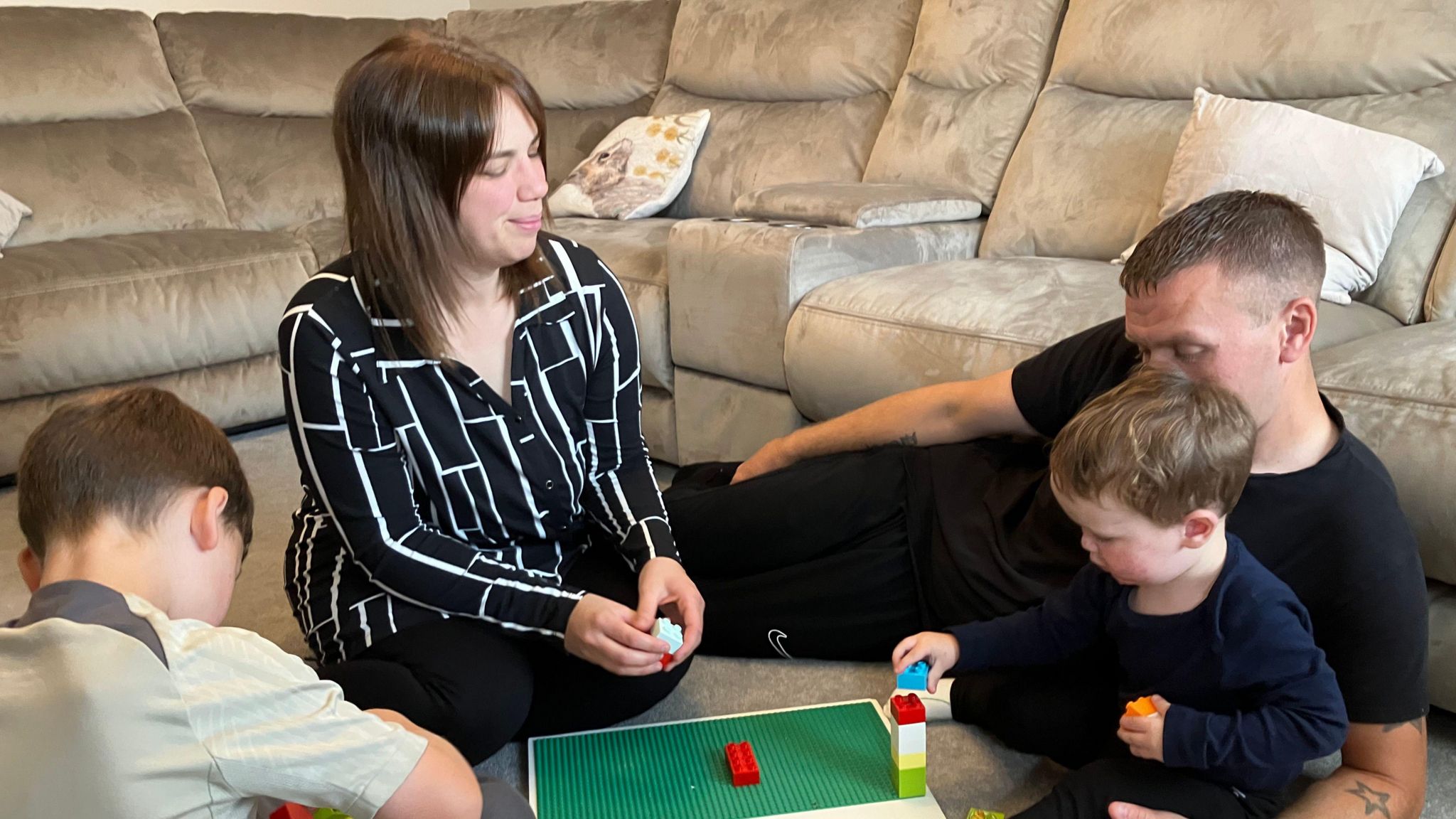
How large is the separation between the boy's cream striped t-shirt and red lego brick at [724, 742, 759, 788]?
0.55 metres

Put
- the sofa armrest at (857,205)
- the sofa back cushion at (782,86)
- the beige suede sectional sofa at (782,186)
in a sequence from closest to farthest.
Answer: the beige suede sectional sofa at (782,186), the sofa armrest at (857,205), the sofa back cushion at (782,86)

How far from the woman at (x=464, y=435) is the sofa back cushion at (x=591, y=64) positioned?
6.73ft

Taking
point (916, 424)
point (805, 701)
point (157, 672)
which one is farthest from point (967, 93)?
point (157, 672)

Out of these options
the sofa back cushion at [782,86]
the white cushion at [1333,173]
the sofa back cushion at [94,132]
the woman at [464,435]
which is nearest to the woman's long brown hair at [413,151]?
the woman at [464,435]

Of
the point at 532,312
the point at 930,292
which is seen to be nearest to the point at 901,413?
the point at 930,292

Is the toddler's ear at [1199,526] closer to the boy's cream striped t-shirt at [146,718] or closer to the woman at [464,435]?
the woman at [464,435]

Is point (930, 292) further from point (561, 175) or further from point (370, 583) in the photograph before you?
point (561, 175)

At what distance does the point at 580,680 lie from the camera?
147 centimetres

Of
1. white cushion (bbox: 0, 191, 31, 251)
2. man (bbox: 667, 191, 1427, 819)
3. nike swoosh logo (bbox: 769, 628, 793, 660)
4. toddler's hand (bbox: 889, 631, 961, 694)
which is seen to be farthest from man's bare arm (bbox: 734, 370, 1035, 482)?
white cushion (bbox: 0, 191, 31, 251)

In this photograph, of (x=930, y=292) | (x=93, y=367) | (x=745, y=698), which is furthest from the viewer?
(x=93, y=367)

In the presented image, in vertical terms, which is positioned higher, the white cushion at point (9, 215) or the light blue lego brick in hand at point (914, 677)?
the white cushion at point (9, 215)

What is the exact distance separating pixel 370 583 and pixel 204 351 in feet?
5.20

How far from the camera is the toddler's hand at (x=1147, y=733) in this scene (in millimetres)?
1135

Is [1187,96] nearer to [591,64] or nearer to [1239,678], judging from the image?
[1239,678]
